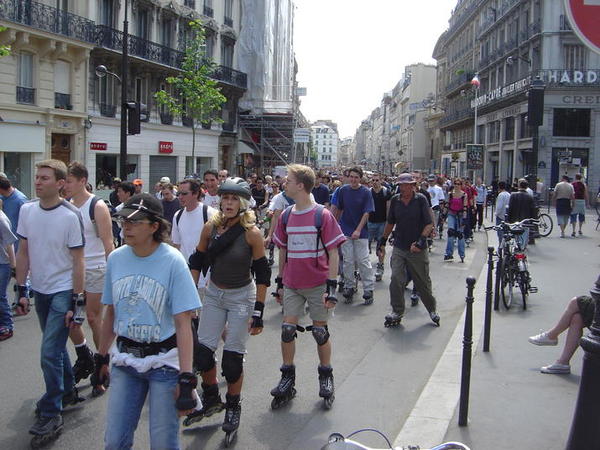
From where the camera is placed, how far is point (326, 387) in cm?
520

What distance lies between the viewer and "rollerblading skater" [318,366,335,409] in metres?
5.16

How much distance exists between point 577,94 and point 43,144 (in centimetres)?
3238

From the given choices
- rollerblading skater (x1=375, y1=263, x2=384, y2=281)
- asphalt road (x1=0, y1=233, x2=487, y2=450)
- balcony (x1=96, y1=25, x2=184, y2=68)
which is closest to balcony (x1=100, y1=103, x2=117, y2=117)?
balcony (x1=96, y1=25, x2=184, y2=68)

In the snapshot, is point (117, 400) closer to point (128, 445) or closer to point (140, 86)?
point (128, 445)

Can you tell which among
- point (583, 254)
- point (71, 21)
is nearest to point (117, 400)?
point (583, 254)

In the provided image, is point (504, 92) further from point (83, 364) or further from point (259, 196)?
point (83, 364)

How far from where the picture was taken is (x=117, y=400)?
325cm

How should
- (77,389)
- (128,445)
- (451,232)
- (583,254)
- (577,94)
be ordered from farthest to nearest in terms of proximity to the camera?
(577,94) < (583,254) < (451,232) < (77,389) < (128,445)

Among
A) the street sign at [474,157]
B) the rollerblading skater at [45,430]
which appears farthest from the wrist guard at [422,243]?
the street sign at [474,157]

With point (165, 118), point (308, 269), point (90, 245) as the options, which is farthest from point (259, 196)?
point (165, 118)

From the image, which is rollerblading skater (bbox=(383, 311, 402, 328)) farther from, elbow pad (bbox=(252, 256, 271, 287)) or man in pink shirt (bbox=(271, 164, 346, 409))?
elbow pad (bbox=(252, 256, 271, 287))

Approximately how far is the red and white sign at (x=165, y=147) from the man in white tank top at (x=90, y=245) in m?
28.4

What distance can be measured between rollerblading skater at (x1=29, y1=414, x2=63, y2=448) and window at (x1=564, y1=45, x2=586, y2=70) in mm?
42438

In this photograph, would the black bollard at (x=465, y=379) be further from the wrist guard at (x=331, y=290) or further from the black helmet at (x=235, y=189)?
the black helmet at (x=235, y=189)
